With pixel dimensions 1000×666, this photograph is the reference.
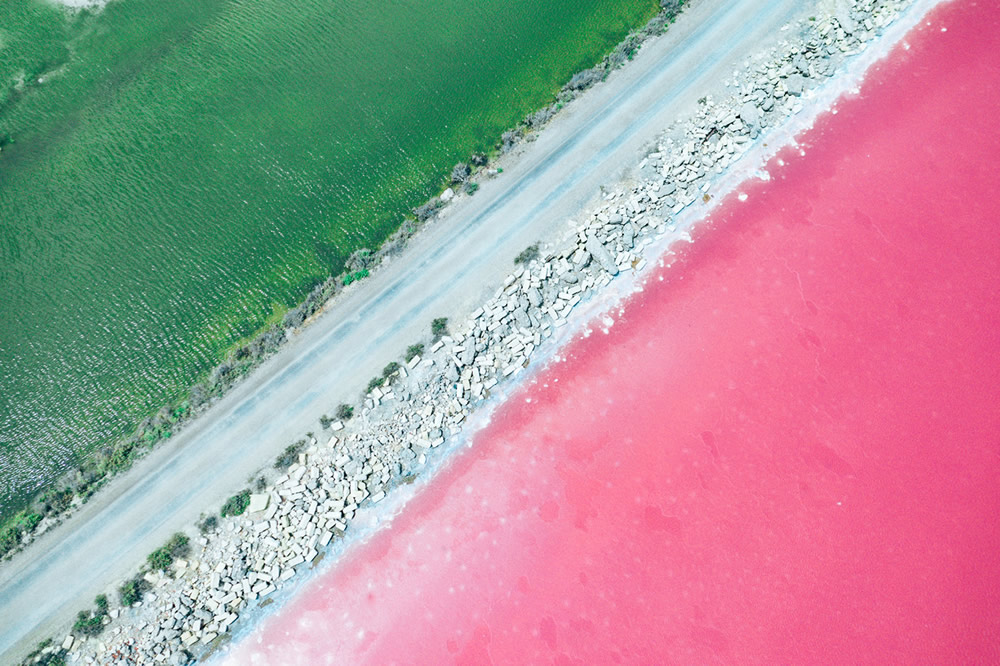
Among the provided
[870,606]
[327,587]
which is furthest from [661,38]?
[327,587]

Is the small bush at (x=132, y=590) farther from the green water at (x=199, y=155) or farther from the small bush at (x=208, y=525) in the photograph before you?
the green water at (x=199, y=155)

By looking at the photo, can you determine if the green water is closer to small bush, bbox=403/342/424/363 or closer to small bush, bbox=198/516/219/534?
small bush, bbox=198/516/219/534

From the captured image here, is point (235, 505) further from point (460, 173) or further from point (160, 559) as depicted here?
point (460, 173)

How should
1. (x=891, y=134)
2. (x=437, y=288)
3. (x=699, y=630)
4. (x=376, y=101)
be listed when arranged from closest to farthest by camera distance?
(x=699, y=630), (x=437, y=288), (x=891, y=134), (x=376, y=101)

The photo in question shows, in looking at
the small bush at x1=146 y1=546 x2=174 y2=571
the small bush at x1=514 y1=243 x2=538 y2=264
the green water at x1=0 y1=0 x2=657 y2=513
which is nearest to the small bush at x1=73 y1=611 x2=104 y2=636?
the small bush at x1=146 y1=546 x2=174 y2=571

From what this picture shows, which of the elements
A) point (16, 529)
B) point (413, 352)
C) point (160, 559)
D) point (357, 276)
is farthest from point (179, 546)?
point (357, 276)

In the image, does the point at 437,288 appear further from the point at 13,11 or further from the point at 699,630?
the point at 13,11

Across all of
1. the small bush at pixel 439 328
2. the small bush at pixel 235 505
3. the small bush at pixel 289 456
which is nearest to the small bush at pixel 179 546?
the small bush at pixel 235 505
